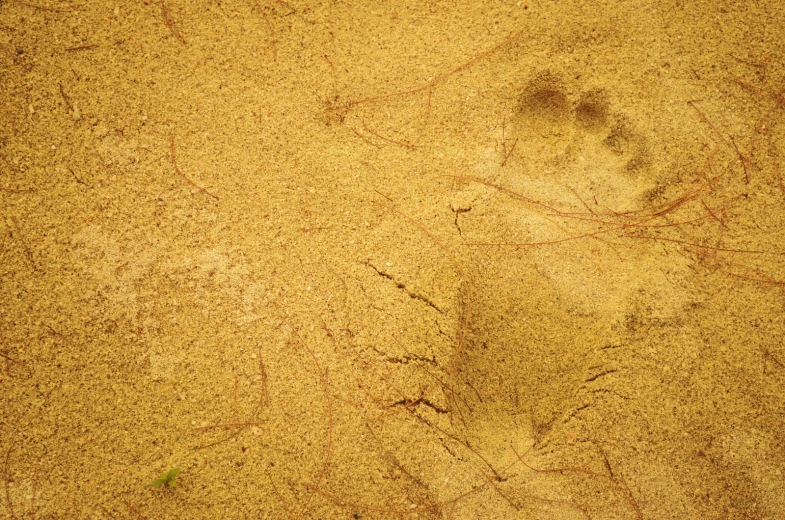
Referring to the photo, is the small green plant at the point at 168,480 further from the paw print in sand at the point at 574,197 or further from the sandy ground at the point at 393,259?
the paw print in sand at the point at 574,197

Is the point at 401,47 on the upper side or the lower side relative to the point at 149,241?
upper

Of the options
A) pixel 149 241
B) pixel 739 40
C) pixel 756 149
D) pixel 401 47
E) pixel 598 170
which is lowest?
pixel 149 241

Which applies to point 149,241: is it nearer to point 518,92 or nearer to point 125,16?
point 125,16

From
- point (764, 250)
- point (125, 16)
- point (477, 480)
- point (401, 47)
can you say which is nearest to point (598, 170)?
point (764, 250)

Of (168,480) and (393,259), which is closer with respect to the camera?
(168,480)

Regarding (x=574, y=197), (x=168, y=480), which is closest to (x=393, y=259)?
(x=574, y=197)

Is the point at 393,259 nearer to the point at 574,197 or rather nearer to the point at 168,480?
the point at 574,197

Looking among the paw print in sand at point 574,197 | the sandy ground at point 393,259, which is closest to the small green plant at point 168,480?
the sandy ground at point 393,259

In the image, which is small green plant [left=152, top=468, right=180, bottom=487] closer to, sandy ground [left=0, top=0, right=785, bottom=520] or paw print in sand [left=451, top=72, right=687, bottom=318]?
sandy ground [left=0, top=0, right=785, bottom=520]
